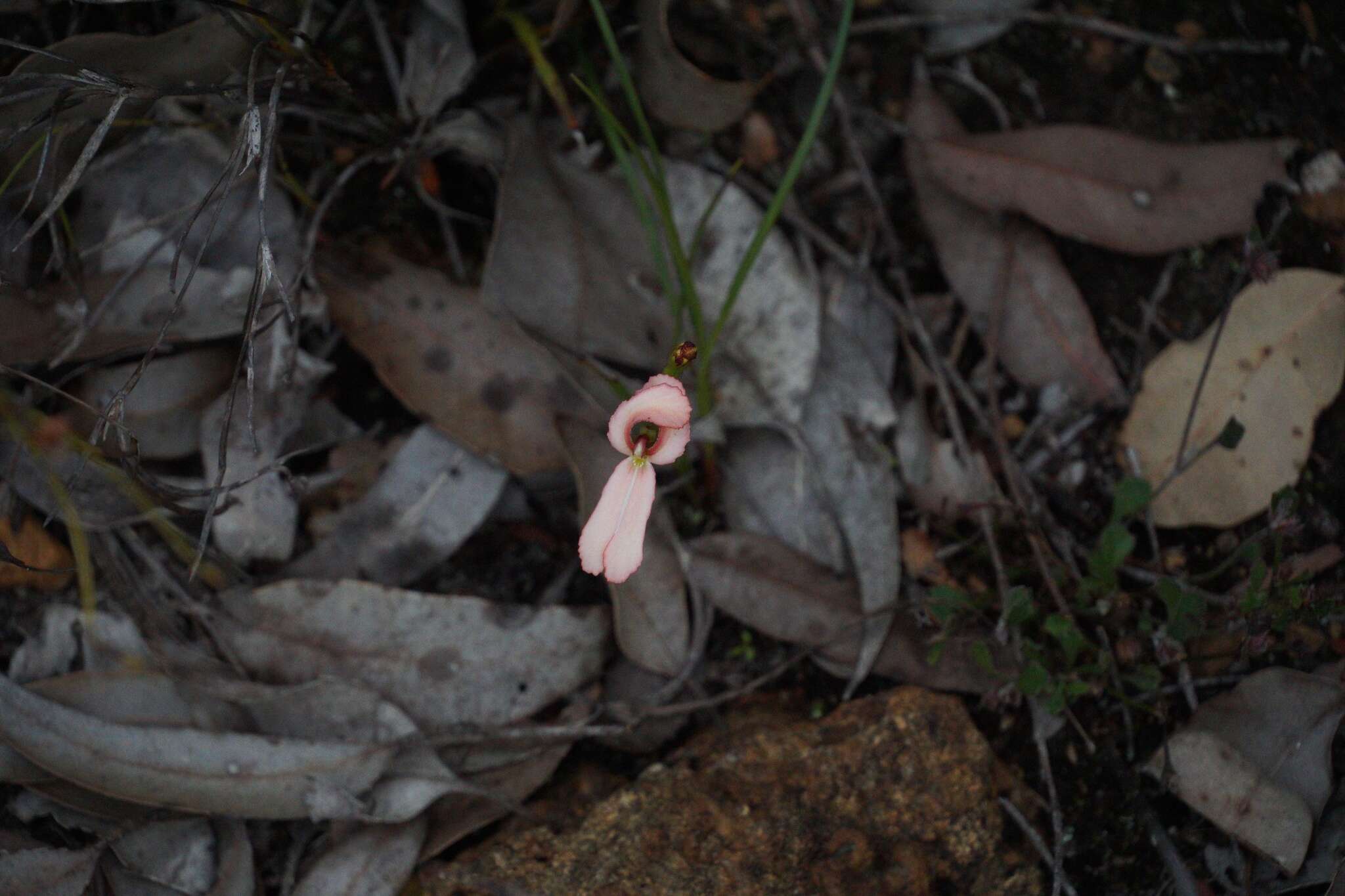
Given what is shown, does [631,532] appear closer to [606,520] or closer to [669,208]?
[606,520]

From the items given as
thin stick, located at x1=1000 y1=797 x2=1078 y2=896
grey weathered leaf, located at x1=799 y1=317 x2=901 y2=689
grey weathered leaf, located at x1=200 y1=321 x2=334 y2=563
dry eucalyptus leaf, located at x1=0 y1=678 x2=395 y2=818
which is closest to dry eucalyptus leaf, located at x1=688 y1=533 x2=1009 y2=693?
grey weathered leaf, located at x1=799 y1=317 x2=901 y2=689

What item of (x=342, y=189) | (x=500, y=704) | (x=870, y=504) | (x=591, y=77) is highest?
(x=591, y=77)

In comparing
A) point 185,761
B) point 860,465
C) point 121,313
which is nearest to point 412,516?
point 185,761

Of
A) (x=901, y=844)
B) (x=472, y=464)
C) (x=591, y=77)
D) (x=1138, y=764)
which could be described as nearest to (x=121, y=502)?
(x=472, y=464)

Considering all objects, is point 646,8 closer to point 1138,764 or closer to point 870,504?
point 870,504

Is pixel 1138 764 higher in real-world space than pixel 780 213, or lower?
lower

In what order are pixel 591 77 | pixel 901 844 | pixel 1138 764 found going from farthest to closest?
pixel 591 77, pixel 1138 764, pixel 901 844

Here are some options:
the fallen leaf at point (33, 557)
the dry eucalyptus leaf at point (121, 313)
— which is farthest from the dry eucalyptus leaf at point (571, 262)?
the fallen leaf at point (33, 557)

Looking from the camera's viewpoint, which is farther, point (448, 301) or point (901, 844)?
point (448, 301)
